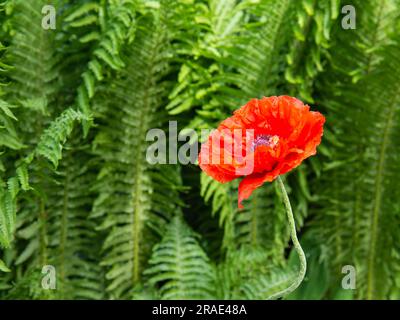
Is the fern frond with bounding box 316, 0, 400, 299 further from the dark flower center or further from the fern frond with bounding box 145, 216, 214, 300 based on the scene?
the dark flower center

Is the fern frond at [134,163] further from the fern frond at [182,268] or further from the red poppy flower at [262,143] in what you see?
the red poppy flower at [262,143]

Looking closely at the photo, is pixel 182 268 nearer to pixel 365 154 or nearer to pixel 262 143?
pixel 365 154

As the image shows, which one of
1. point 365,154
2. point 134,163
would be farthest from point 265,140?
point 365,154

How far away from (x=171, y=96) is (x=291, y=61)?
1.27ft

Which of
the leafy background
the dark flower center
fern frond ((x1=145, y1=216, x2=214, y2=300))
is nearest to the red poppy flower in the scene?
the dark flower center

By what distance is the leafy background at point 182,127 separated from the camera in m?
1.97

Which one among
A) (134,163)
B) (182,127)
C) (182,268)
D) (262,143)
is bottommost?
(182,268)

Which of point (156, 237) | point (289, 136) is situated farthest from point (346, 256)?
point (289, 136)

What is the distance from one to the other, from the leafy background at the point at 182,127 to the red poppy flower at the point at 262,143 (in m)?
0.90

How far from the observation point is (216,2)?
7.21 feet

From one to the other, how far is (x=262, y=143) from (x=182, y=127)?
1122 millimetres

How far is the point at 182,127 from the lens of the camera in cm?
215

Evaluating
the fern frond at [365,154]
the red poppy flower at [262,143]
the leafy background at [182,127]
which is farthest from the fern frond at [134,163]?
the red poppy flower at [262,143]
